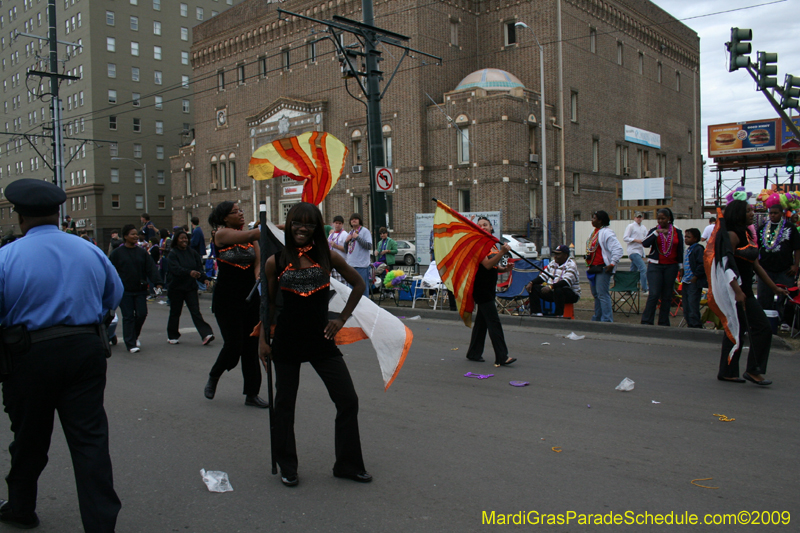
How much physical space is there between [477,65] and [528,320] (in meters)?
28.3

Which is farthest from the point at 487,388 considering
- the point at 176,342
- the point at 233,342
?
the point at 176,342

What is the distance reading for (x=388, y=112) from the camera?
112ft

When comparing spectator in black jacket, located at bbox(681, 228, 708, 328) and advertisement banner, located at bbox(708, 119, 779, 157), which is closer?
spectator in black jacket, located at bbox(681, 228, 708, 328)

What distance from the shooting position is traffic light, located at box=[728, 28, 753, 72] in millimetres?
13914

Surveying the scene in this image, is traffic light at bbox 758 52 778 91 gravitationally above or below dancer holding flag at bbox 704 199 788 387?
above

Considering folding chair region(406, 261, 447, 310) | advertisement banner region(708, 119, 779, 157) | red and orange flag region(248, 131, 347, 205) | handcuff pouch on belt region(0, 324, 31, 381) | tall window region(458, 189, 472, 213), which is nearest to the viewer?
handcuff pouch on belt region(0, 324, 31, 381)

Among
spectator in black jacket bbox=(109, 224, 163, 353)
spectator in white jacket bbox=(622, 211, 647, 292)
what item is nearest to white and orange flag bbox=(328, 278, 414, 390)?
spectator in black jacket bbox=(109, 224, 163, 353)

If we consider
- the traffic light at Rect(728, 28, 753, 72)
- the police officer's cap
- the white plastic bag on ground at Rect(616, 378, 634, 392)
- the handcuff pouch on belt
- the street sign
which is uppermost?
the traffic light at Rect(728, 28, 753, 72)

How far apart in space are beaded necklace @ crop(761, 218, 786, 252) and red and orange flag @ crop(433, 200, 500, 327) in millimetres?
4197

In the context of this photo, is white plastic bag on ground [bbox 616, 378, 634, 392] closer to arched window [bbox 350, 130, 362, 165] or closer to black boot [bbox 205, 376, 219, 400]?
black boot [bbox 205, 376, 219, 400]

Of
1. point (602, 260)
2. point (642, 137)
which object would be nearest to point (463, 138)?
point (642, 137)

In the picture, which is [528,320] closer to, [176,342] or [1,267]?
[176,342]

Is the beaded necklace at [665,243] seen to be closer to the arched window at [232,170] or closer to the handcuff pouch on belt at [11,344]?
the handcuff pouch on belt at [11,344]

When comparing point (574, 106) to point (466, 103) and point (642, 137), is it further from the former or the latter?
point (642, 137)
